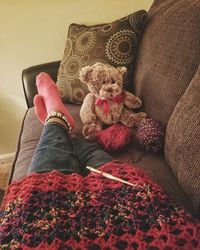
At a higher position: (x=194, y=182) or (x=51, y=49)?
(x=194, y=182)

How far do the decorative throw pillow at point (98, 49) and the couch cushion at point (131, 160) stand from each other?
0.13 m

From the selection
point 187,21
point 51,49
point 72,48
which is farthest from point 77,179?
point 51,49

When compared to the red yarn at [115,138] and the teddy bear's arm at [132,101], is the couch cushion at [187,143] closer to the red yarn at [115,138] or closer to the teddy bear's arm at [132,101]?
the red yarn at [115,138]

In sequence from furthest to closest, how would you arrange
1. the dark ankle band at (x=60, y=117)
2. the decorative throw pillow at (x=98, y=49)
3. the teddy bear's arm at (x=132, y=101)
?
the decorative throw pillow at (x=98, y=49), the teddy bear's arm at (x=132, y=101), the dark ankle band at (x=60, y=117)

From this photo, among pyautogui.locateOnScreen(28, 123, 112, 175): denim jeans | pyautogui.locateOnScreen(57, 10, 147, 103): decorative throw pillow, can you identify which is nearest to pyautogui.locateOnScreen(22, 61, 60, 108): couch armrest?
pyautogui.locateOnScreen(57, 10, 147, 103): decorative throw pillow

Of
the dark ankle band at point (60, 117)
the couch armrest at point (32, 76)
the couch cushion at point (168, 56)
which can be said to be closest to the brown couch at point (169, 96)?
the couch cushion at point (168, 56)

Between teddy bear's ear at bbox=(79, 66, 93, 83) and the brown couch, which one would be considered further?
teddy bear's ear at bbox=(79, 66, 93, 83)

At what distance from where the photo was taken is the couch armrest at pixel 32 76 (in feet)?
4.90

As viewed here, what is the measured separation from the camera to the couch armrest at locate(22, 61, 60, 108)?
1.49 meters

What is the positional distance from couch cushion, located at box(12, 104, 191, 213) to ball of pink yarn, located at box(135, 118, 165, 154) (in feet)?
0.09

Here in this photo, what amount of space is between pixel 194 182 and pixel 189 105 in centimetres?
19

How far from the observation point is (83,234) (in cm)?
53

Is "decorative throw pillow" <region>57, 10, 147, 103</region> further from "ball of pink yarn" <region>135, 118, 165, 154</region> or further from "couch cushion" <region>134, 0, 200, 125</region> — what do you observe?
"ball of pink yarn" <region>135, 118, 165, 154</region>

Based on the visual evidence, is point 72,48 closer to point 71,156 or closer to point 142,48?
point 142,48
